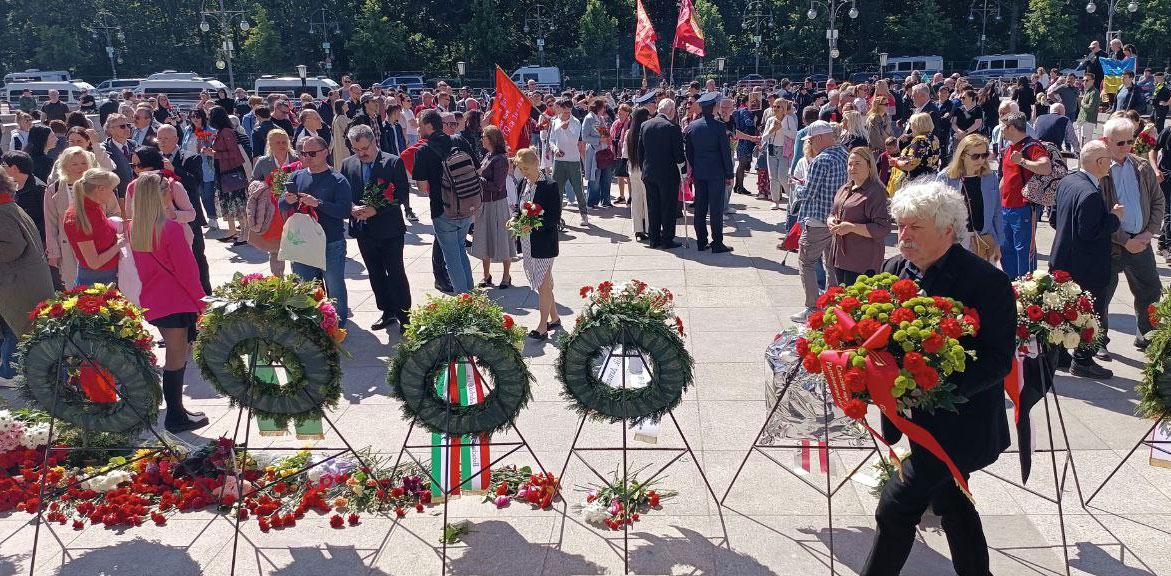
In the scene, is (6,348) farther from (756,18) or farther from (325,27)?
(756,18)

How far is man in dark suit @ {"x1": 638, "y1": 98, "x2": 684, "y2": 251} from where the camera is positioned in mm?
10812

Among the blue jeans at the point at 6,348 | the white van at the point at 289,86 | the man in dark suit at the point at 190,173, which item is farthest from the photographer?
the white van at the point at 289,86

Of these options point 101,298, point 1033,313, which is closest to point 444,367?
point 101,298

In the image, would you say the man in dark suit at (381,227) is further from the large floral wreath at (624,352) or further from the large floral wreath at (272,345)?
the large floral wreath at (624,352)

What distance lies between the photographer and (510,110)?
11.2 meters

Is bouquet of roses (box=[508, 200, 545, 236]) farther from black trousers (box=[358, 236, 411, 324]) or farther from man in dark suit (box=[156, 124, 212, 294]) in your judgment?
man in dark suit (box=[156, 124, 212, 294])

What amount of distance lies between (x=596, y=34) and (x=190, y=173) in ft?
142

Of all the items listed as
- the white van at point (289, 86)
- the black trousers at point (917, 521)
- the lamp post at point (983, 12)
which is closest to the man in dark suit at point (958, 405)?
the black trousers at point (917, 521)

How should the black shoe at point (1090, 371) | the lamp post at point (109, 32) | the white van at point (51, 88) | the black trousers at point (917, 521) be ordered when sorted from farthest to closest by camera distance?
the lamp post at point (109, 32)
the white van at point (51, 88)
the black shoe at point (1090, 371)
the black trousers at point (917, 521)

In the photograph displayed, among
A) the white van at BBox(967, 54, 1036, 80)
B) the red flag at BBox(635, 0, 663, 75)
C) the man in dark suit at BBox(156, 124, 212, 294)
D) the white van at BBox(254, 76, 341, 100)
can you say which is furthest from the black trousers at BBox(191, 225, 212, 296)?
the white van at BBox(967, 54, 1036, 80)

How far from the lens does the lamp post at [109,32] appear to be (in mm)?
58344

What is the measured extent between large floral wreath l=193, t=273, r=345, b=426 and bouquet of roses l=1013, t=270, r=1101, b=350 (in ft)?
11.9

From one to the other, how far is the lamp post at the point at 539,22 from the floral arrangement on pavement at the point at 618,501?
50.5 meters

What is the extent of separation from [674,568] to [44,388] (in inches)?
139
